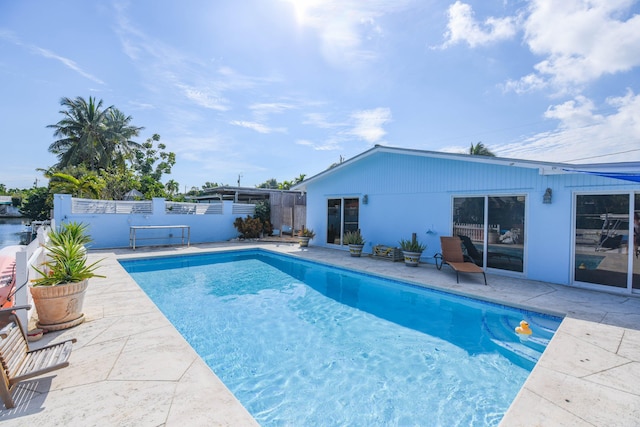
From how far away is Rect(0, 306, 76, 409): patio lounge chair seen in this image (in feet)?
8.13

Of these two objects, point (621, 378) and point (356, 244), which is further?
point (356, 244)

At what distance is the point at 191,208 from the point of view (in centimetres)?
1495

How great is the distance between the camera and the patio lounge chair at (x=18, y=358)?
97.5 inches

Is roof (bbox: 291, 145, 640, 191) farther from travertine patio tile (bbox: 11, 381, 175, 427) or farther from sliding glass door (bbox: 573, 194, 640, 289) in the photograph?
travertine patio tile (bbox: 11, 381, 175, 427)

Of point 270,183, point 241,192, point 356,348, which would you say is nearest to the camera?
point 356,348

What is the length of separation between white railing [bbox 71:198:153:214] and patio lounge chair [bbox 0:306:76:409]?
1124 cm

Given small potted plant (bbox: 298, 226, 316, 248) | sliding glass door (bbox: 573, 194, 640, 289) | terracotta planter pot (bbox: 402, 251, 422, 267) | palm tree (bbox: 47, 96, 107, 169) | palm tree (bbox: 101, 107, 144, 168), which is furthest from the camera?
palm tree (bbox: 101, 107, 144, 168)

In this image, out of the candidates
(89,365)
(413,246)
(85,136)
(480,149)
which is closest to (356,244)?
(413,246)

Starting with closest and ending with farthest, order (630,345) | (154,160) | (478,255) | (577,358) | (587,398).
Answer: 1. (587,398)
2. (577,358)
3. (630,345)
4. (478,255)
5. (154,160)

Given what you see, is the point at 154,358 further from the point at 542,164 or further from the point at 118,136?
the point at 118,136

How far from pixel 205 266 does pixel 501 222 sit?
33.0ft

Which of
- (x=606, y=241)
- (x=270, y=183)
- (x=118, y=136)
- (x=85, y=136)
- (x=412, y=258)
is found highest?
(x=118, y=136)

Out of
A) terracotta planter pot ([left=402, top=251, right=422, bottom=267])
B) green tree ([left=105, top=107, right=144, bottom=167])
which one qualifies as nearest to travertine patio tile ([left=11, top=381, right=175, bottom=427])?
terracotta planter pot ([left=402, top=251, right=422, bottom=267])

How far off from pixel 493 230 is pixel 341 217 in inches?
248
